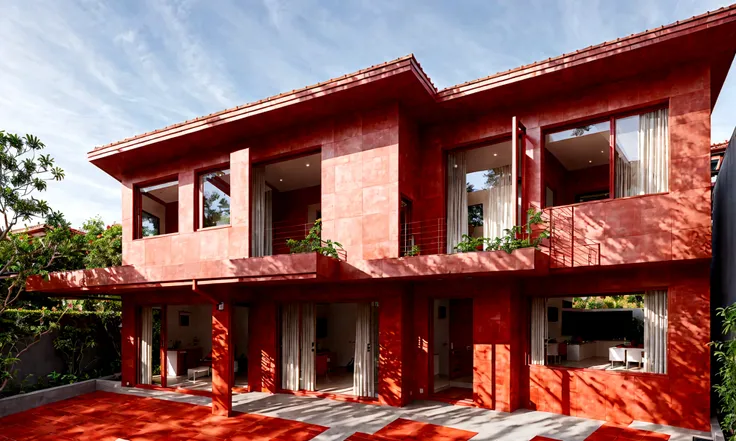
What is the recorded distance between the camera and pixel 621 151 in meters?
9.12

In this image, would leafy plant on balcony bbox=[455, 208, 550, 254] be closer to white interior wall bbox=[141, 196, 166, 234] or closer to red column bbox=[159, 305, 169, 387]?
red column bbox=[159, 305, 169, 387]

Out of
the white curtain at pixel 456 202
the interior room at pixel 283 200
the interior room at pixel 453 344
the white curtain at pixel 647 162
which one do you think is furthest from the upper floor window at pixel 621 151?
the interior room at pixel 283 200

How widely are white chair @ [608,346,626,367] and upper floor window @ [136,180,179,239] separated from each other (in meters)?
10.8

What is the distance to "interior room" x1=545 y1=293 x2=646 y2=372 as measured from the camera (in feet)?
30.4

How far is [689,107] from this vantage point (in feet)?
27.7

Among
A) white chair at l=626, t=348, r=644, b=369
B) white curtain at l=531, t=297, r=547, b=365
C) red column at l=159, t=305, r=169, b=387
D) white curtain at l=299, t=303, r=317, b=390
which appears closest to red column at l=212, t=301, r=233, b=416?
white curtain at l=299, t=303, r=317, b=390

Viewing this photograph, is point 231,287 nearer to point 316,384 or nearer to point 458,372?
point 316,384

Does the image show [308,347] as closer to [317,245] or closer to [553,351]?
[317,245]

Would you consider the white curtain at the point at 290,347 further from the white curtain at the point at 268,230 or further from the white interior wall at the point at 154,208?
the white interior wall at the point at 154,208

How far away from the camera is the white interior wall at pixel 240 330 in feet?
54.6

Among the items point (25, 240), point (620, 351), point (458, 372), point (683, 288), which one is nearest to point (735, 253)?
point (683, 288)

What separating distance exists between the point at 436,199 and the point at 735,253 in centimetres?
545

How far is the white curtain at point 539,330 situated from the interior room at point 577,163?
2.09 meters

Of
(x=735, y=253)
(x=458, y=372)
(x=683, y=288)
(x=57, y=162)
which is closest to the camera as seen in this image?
(x=735, y=253)
